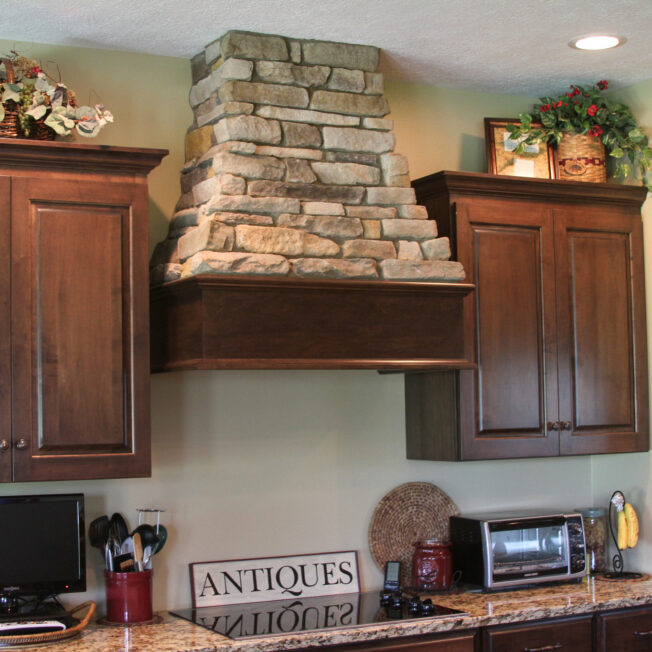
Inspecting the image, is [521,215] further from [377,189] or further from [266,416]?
[266,416]

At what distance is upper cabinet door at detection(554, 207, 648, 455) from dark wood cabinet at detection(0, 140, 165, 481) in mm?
1665

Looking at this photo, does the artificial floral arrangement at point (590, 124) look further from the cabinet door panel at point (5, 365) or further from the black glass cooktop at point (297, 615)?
the cabinet door panel at point (5, 365)

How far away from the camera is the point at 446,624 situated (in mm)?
3221

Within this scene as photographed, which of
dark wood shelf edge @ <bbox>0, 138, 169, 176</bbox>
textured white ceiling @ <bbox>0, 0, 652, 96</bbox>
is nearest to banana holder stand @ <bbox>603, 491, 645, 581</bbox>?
textured white ceiling @ <bbox>0, 0, 652, 96</bbox>

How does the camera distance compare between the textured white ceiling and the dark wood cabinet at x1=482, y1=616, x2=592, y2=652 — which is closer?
the textured white ceiling

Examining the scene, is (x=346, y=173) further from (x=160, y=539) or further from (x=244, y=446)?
(x=160, y=539)

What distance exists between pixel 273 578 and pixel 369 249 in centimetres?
126

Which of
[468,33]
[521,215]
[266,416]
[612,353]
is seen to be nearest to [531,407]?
[612,353]

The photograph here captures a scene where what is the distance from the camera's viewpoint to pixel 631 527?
392 cm

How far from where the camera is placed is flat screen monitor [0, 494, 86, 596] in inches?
123

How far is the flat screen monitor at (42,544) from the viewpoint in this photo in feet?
10.2

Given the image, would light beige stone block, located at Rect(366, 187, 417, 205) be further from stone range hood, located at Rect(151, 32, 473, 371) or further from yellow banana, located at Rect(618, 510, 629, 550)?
yellow banana, located at Rect(618, 510, 629, 550)

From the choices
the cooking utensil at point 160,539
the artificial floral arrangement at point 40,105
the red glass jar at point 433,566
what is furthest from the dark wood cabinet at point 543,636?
the artificial floral arrangement at point 40,105

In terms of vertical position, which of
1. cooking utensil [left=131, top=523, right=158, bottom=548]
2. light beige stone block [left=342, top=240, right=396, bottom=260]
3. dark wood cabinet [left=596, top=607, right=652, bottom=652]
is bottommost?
dark wood cabinet [left=596, top=607, right=652, bottom=652]
